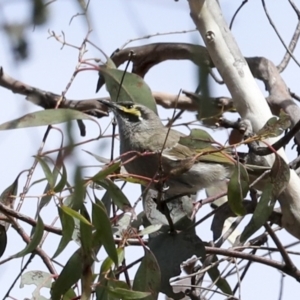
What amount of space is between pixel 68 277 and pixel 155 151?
2.34 feet

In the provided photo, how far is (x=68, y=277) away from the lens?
1.76 meters

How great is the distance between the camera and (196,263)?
2658 mm

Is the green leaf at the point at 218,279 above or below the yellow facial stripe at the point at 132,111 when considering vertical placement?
below

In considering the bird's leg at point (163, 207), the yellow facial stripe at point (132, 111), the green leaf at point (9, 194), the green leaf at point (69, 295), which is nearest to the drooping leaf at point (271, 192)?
the bird's leg at point (163, 207)

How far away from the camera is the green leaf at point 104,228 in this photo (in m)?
1.59

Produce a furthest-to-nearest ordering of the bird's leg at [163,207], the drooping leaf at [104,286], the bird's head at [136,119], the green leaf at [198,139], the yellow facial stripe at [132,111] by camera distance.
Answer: the bird's head at [136,119] < the yellow facial stripe at [132,111] < the bird's leg at [163,207] < the green leaf at [198,139] < the drooping leaf at [104,286]

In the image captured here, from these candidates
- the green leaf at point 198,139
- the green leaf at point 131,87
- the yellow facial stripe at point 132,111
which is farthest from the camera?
the yellow facial stripe at point 132,111

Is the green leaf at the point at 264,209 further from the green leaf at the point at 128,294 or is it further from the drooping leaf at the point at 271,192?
the green leaf at the point at 128,294

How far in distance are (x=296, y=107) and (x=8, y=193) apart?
1.23 m

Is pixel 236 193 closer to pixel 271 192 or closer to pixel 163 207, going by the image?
pixel 271 192

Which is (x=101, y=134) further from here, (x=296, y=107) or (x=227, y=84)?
(x=296, y=107)

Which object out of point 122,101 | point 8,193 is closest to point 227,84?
point 122,101

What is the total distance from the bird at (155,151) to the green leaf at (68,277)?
569mm

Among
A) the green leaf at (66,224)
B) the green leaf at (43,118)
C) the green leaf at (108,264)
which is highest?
the green leaf at (43,118)
